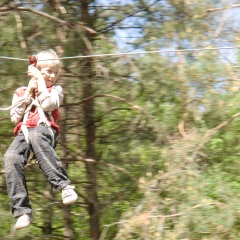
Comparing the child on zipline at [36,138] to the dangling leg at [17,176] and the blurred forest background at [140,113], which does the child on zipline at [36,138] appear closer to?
the dangling leg at [17,176]

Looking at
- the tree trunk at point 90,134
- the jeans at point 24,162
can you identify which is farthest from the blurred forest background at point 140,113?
the jeans at point 24,162

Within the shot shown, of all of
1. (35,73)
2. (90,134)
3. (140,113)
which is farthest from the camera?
(90,134)

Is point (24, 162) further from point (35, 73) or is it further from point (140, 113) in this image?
point (140, 113)

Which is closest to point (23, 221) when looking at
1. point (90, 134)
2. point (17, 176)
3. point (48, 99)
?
point (17, 176)

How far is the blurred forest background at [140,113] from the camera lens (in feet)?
15.8

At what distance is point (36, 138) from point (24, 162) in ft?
0.52

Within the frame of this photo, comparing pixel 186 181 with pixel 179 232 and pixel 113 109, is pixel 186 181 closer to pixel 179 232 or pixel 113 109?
pixel 179 232

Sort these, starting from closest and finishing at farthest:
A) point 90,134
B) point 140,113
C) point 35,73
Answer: point 35,73
point 140,113
point 90,134

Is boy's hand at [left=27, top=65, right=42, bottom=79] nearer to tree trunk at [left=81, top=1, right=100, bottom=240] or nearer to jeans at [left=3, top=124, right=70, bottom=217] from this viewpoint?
jeans at [left=3, top=124, right=70, bottom=217]

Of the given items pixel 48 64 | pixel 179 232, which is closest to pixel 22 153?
pixel 48 64

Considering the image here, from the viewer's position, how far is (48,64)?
3357 mm

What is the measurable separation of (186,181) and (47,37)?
5.21 feet

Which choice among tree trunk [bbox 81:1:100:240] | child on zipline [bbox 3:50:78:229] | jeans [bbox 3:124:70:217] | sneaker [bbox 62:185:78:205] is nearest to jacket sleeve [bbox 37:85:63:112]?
child on zipline [bbox 3:50:78:229]

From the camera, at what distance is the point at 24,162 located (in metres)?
3.33
